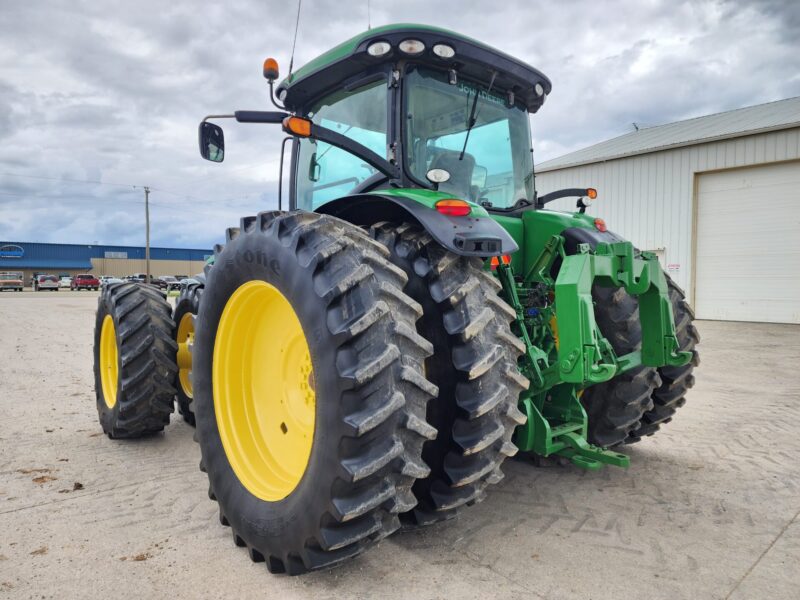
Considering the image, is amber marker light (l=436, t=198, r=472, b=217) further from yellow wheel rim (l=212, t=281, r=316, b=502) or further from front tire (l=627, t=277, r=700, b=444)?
front tire (l=627, t=277, r=700, b=444)

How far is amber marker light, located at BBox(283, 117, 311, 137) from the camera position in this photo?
101 inches

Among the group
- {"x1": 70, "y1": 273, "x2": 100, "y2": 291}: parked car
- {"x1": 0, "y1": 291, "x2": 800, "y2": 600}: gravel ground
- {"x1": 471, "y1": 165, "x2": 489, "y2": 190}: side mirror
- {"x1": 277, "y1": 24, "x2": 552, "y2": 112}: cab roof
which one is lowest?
{"x1": 0, "y1": 291, "x2": 800, "y2": 600}: gravel ground

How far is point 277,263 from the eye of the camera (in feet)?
7.51

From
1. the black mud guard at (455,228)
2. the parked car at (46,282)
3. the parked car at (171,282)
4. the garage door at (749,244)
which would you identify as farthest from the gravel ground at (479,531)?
the parked car at (46,282)

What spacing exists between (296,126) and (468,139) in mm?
1110

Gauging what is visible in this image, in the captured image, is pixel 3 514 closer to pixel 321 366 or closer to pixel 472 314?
pixel 321 366

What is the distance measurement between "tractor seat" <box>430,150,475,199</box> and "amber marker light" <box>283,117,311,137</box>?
727 millimetres

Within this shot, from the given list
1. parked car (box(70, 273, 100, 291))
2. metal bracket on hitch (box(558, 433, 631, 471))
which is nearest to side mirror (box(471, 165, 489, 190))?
metal bracket on hitch (box(558, 433, 631, 471))

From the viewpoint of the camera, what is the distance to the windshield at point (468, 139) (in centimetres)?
299

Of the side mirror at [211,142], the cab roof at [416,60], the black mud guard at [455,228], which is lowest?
the black mud guard at [455,228]

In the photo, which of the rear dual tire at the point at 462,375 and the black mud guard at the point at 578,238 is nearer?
the rear dual tire at the point at 462,375

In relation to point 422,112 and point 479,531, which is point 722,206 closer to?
point 422,112

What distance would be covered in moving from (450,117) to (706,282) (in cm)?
1301

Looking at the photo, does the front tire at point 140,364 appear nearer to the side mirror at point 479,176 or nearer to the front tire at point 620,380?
the side mirror at point 479,176
